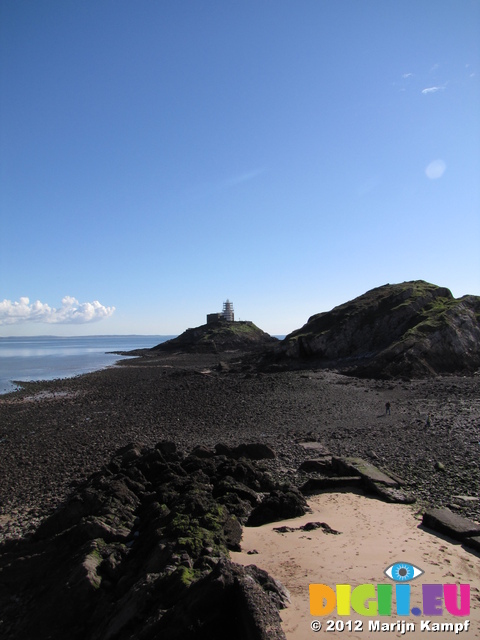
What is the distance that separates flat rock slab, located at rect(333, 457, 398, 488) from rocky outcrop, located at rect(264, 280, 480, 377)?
29.8m

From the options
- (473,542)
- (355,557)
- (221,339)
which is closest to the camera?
(355,557)

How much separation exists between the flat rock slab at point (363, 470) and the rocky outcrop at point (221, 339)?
90.1m

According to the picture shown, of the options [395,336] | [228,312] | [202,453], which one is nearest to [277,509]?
[202,453]

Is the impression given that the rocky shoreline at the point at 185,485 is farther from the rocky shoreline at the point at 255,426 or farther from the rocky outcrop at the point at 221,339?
the rocky outcrop at the point at 221,339

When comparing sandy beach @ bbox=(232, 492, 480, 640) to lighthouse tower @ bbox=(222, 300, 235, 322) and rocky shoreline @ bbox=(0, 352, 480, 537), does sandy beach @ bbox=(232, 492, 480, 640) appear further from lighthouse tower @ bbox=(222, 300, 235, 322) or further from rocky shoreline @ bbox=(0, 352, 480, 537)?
lighthouse tower @ bbox=(222, 300, 235, 322)

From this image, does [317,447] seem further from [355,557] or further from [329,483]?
[355,557]

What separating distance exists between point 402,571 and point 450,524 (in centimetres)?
275

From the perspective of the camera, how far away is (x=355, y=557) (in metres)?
9.42

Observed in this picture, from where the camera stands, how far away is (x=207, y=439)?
23859 millimetres

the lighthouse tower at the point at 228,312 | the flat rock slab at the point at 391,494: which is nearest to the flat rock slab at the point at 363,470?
the flat rock slab at the point at 391,494

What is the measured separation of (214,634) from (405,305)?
59.9 m

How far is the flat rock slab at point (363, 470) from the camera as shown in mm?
14695

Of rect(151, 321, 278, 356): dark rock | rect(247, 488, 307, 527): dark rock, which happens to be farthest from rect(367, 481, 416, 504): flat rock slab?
rect(151, 321, 278, 356): dark rock

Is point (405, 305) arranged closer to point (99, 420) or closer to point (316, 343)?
point (316, 343)
